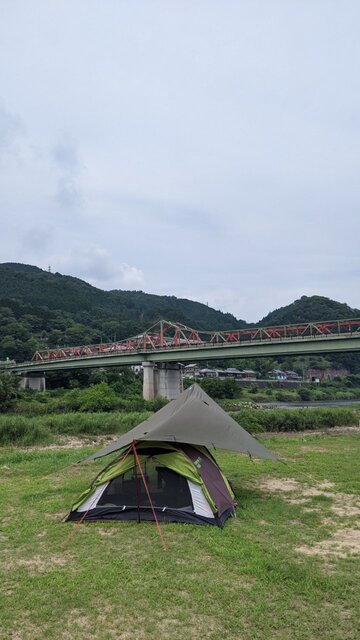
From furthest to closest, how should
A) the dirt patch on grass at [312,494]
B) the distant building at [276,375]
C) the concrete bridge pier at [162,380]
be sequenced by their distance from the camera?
the distant building at [276,375] < the concrete bridge pier at [162,380] < the dirt patch on grass at [312,494]

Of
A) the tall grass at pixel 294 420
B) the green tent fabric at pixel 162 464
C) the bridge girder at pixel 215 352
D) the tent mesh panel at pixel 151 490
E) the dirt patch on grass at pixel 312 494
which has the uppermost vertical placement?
the bridge girder at pixel 215 352

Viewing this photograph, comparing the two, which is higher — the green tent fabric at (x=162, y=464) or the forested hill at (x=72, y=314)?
the forested hill at (x=72, y=314)

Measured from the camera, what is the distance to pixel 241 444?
919cm

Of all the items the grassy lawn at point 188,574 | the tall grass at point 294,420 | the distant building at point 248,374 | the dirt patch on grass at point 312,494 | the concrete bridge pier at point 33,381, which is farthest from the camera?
the distant building at point 248,374

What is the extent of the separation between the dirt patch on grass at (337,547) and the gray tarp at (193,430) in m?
2.27

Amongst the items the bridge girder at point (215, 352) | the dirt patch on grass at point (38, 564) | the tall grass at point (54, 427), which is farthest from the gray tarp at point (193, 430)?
the bridge girder at point (215, 352)

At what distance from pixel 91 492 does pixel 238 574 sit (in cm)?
317

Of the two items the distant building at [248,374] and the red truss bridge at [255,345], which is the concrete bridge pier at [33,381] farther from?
the distant building at [248,374]

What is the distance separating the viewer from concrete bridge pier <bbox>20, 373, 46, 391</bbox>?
6819 cm

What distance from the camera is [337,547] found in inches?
262

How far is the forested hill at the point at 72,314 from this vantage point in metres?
107

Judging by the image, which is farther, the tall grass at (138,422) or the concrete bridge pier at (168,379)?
the concrete bridge pier at (168,379)

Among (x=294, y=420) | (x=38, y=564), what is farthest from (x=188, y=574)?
(x=294, y=420)

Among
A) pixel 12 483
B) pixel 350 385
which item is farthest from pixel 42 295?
pixel 12 483
